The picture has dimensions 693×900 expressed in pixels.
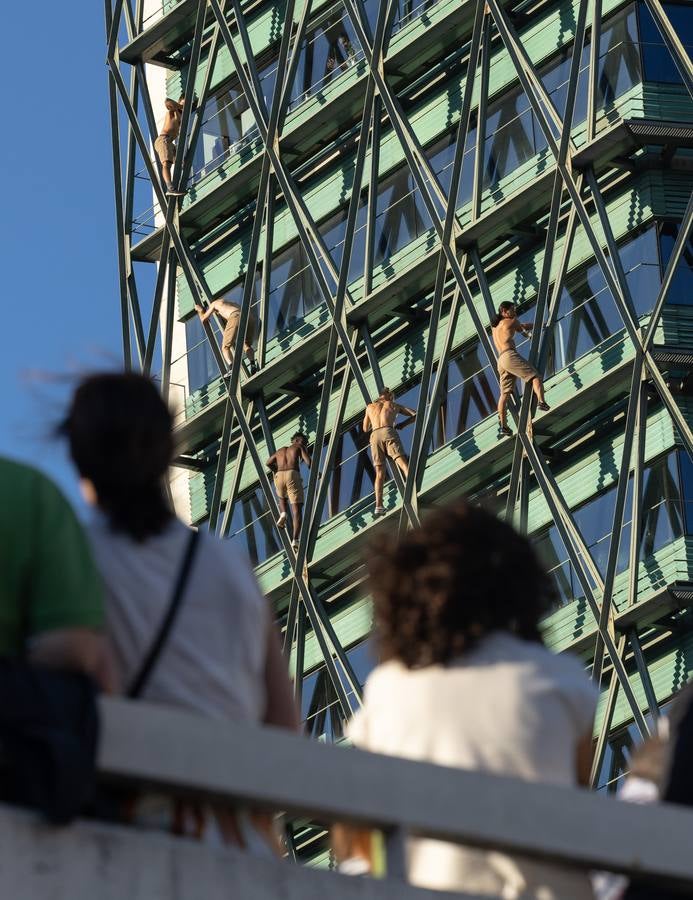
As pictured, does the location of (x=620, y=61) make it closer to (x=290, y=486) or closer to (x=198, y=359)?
(x=290, y=486)

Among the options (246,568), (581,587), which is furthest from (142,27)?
(246,568)

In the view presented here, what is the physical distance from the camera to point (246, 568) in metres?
5.07

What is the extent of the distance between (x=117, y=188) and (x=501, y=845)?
35.4m

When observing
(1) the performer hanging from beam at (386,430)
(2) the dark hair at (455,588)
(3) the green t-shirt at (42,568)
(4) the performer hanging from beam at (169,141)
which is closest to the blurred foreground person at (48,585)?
(3) the green t-shirt at (42,568)

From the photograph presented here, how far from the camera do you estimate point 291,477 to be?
35469 mm

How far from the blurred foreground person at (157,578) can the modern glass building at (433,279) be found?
987 inches

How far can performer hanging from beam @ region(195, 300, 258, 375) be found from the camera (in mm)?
37438

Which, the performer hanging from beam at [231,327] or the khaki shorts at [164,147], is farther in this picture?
the khaki shorts at [164,147]

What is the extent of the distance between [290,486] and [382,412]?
8.68 ft

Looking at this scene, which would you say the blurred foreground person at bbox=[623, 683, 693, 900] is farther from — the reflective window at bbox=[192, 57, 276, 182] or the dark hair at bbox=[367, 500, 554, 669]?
the reflective window at bbox=[192, 57, 276, 182]

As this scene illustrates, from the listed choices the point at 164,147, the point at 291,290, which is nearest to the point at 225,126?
the point at 164,147

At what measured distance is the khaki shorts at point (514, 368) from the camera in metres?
31.7

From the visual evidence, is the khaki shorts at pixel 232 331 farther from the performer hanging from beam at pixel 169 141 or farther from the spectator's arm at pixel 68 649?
the spectator's arm at pixel 68 649

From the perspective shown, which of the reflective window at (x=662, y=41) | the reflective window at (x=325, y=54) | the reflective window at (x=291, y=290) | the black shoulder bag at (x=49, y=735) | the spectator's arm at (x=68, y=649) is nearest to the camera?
the black shoulder bag at (x=49, y=735)
